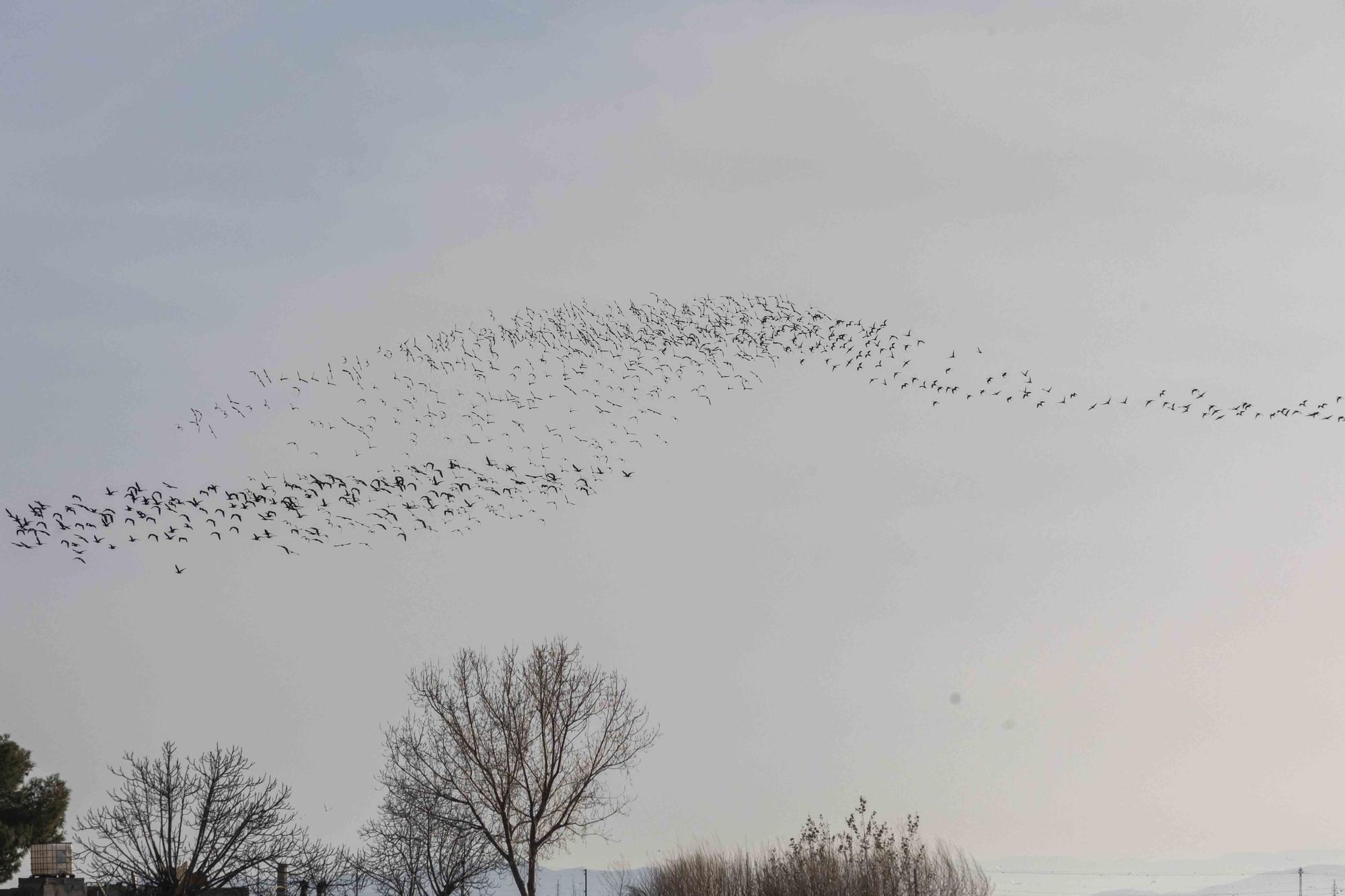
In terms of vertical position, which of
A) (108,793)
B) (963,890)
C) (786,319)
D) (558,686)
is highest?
(786,319)

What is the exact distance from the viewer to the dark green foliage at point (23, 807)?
61.5m

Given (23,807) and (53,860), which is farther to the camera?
(23,807)

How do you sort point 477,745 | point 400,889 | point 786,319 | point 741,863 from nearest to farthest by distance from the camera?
1. point 786,319
2. point 741,863
3. point 477,745
4. point 400,889

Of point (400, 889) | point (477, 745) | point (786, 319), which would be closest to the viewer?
point (786, 319)

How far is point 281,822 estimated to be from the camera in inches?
1679

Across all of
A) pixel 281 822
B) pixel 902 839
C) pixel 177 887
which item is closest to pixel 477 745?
pixel 281 822

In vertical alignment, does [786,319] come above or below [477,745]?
above

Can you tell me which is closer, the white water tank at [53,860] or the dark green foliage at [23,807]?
the white water tank at [53,860]

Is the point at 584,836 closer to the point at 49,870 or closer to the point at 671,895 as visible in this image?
the point at 671,895

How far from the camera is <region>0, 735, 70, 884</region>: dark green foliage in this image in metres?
61.5

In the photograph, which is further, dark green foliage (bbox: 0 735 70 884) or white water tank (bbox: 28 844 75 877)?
dark green foliage (bbox: 0 735 70 884)

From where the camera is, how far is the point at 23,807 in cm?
6300

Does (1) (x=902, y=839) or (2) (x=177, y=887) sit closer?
(1) (x=902, y=839)

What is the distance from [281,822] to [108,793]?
4.98m
